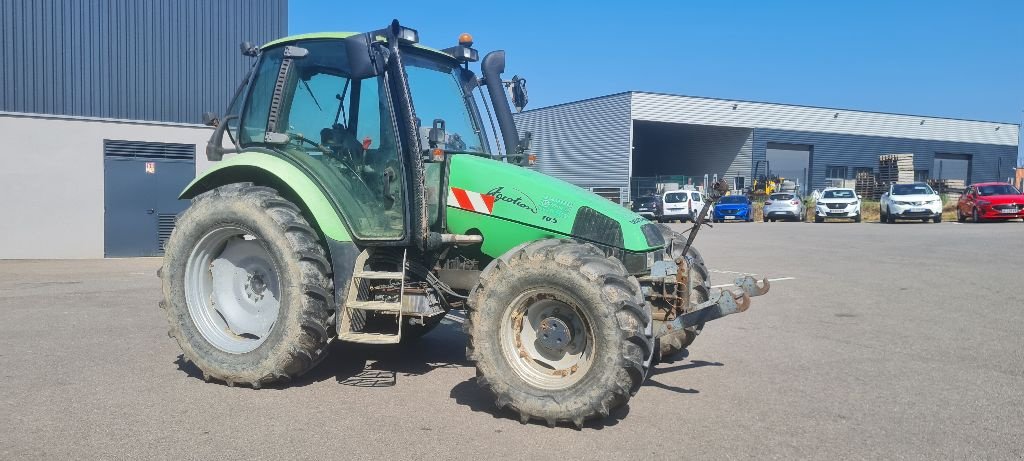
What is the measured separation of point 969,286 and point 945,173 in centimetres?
5424

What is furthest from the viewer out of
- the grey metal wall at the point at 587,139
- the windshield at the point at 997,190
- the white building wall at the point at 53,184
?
the grey metal wall at the point at 587,139

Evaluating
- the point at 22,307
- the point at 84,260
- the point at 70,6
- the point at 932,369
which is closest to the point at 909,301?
the point at 932,369

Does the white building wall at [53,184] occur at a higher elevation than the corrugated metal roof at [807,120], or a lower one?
lower

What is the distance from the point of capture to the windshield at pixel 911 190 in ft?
99.2

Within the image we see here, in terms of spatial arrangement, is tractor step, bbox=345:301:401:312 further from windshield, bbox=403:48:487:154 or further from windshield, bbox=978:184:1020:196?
windshield, bbox=978:184:1020:196

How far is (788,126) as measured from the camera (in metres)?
51.9

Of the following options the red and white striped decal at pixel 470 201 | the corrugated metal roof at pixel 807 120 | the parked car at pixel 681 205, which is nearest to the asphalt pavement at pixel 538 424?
the red and white striped decal at pixel 470 201

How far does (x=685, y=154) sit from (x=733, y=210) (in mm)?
19228

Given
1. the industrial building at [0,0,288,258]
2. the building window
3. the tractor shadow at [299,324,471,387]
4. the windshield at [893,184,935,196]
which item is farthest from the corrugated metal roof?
the tractor shadow at [299,324,471,387]

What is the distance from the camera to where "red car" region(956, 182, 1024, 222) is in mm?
27953

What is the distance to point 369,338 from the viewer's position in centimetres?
543

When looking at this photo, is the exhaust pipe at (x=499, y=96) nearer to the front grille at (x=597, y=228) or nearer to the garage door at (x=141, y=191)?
the front grille at (x=597, y=228)

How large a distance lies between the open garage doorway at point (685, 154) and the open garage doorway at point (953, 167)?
17479mm

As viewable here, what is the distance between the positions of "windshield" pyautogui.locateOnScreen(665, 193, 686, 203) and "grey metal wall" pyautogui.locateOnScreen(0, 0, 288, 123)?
22.4m
